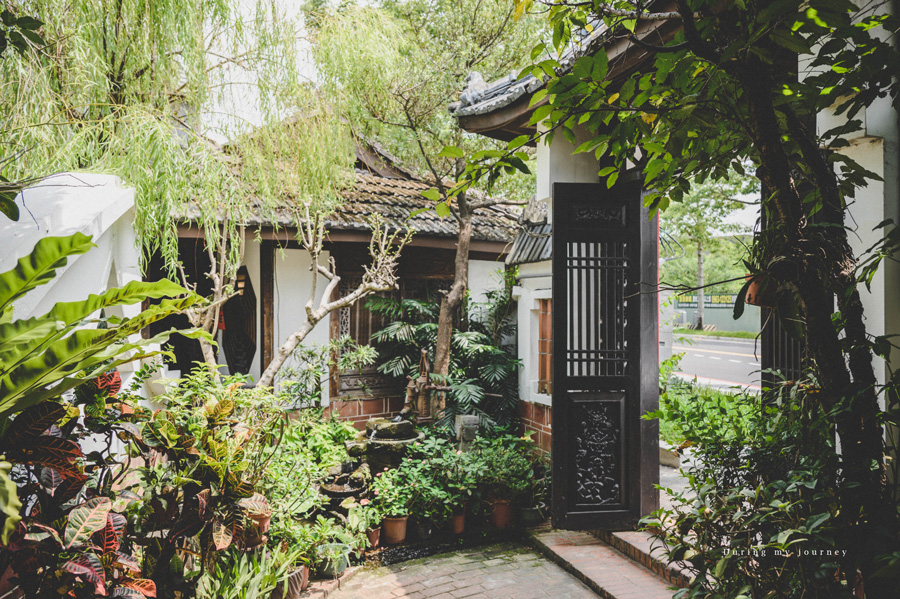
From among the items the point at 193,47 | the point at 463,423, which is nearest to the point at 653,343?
the point at 463,423

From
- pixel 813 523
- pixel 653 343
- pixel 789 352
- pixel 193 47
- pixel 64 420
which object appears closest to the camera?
pixel 813 523

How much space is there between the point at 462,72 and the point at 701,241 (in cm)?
1359

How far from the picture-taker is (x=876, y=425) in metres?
1.72

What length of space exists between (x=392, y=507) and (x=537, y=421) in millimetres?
2304

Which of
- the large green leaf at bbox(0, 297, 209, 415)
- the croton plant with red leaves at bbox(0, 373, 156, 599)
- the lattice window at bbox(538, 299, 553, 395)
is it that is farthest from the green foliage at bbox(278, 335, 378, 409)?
the large green leaf at bbox(0, 297, 209, 415)

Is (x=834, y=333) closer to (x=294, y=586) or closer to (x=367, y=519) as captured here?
(x=294, y=586)

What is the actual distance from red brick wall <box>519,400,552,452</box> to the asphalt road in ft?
17.6

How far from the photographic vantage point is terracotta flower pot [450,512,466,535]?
5.27 m

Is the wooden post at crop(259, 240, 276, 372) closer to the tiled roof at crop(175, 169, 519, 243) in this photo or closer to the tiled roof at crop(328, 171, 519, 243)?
the tiled roof at crop(175, 169, 519, 243)

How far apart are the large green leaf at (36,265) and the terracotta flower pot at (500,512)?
460cm

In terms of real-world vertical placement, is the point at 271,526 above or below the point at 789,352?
below

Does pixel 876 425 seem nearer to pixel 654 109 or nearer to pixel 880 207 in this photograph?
pixel 880 207

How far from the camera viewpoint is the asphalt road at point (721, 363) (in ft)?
44.6

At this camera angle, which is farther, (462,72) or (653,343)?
(462,72)
